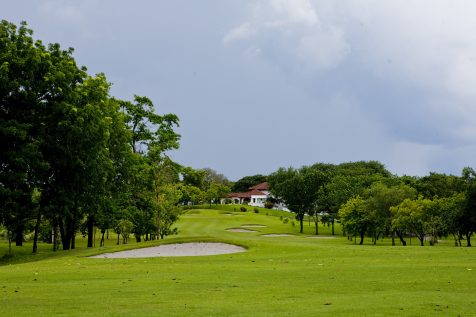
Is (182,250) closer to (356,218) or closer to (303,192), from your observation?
(356,218)

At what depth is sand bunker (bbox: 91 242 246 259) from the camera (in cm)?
3831

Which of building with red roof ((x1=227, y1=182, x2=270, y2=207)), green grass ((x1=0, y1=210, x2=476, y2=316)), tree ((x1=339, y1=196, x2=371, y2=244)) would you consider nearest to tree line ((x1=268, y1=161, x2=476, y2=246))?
tree ((x1=339, y1=196, x2=371, y2=244))

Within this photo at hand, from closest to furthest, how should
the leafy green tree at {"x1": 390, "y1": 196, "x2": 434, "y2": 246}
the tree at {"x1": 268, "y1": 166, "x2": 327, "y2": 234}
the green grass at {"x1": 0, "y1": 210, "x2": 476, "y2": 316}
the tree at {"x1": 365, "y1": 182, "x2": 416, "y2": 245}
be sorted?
the green grass at {"x1": 0, "y1": 210, "x2": 476, "y2": 316} → the leafy green tree at {"x1": 390, "y1": 196, "x2": 434, "y2": 246} → the tree at {"x1": 365, "y1": 182, "x2": 416, "y2": 245} → the tree at {"x1": 268, "y1": 166, "x2": 327, "y2": 234}

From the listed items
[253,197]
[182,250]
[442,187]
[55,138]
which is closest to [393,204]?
[442,187]

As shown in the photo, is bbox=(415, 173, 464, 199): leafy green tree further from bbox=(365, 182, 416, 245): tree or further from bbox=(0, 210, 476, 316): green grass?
bbox=(0, 210, 476, 316): green grass

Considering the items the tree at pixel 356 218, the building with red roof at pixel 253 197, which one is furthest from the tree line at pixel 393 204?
the building with red roof at pixel 253 197

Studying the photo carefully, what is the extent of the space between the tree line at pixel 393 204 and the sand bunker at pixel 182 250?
24324 millimetres

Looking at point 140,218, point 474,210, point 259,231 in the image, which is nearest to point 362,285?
point 474,210

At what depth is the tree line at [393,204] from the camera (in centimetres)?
5428

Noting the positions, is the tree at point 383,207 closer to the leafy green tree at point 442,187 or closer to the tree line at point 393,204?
the tree line at point 393,204

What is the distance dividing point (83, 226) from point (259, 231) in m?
32.0

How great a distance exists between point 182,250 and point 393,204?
1327 inches

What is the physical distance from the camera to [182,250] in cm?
4016

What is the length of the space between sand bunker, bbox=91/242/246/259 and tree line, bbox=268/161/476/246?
24.3 metres
